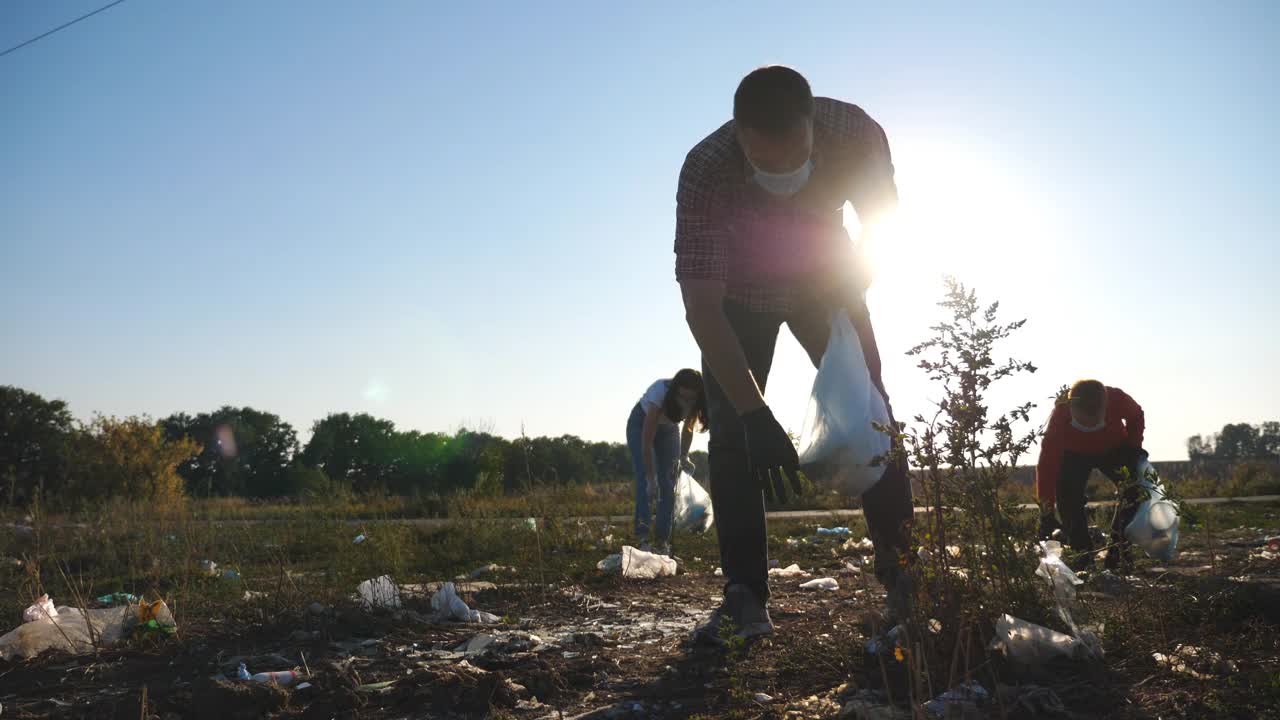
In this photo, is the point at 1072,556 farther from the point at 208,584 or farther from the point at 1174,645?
the point at 208,584

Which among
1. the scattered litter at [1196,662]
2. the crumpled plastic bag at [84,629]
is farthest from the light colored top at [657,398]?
the scattered litter at [1196,662]

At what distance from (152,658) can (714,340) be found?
7.86ft

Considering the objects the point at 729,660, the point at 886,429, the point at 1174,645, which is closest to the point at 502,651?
the point at 729,660

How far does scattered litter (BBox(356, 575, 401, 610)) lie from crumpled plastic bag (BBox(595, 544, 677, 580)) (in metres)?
1.56

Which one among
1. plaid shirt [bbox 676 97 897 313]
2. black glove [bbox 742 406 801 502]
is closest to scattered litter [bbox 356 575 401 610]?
black glove [bbox 742 406 801 502]

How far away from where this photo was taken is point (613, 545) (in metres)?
7.00

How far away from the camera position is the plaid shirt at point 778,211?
2.81m

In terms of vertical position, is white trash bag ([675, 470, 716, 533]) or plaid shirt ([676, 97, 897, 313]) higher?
plaid shirt ([676, 97, 897, 313])

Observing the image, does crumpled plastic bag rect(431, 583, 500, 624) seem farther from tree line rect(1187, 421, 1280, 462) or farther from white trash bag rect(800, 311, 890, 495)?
tree line rect(1187, 421, 1280, 462)

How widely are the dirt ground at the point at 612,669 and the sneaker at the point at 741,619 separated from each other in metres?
0.06

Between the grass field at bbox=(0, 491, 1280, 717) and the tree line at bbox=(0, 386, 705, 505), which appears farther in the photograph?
the tree line at bbox=(0, 386, 705, 505)

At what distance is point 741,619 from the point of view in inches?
114

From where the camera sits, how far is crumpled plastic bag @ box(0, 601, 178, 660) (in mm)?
3145

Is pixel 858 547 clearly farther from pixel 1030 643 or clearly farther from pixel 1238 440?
pixel 1238 440
